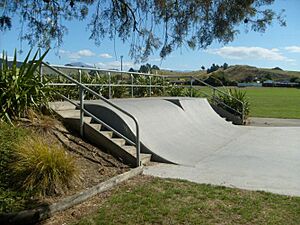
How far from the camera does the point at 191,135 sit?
11.8 metres

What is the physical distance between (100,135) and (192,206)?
11.0 feet

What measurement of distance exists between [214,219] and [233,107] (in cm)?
1411

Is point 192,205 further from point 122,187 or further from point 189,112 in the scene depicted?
point 189,112

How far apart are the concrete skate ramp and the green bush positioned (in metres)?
1.34

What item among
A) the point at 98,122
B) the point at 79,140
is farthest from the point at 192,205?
the point at 98,122

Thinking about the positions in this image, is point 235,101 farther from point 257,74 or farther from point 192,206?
point 257,74

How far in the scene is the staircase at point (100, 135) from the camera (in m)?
7.97

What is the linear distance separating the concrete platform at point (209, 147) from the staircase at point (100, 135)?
26cm

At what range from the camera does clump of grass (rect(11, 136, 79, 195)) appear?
18.0 feet

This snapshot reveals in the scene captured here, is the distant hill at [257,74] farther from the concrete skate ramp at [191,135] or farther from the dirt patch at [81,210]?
the dirt patch at [81,210]

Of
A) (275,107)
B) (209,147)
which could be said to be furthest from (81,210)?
(275,107)

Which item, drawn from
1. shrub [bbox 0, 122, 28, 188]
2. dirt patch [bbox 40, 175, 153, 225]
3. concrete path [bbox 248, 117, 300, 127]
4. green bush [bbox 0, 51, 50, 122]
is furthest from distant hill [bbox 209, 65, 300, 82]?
dirt patch [bbox 40, 175, 153, 225]

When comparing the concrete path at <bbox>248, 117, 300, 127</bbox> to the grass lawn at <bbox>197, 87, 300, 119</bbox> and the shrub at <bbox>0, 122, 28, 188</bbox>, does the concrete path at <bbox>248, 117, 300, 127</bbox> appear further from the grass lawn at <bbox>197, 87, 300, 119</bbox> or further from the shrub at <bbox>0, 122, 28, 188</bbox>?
the shrub at <bbox>0, 122, 28, 188</bbox>

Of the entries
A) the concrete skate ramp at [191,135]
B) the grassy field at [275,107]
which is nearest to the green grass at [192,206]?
the concrete skate ramp at [191,135]
